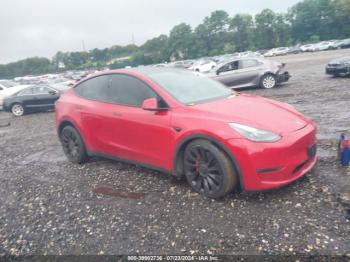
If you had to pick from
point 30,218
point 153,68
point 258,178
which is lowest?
point 30,218

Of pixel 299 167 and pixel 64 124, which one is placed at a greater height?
pixel 64 124

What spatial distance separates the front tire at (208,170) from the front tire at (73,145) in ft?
7.35

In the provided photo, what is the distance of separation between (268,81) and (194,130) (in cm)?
1017

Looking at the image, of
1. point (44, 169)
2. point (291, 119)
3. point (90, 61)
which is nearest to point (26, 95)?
point (44, 169)

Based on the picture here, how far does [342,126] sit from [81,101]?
4.91 metres

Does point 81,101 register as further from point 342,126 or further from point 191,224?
point 342,126

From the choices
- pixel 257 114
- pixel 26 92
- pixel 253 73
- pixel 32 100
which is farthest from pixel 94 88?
pixel 26 92

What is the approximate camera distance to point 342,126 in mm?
6184

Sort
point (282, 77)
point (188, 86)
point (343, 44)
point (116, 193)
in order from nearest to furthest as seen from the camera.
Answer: point (116, 193) → point (188, 86) → point (282, 77) → point (343, 44)

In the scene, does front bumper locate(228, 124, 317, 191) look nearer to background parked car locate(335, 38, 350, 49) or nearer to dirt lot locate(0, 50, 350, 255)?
dirt lot locate(0, 50, 350, 255)

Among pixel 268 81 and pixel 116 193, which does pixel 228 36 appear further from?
pixel 116 193

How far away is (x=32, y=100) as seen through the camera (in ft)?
46.8

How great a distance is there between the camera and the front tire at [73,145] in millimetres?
5404

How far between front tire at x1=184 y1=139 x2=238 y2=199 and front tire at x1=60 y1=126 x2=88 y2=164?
88.2 inches
